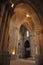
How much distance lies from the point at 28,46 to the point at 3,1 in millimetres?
19817

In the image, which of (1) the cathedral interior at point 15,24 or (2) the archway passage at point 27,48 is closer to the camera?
(1) the cathedral interior at point 15,24

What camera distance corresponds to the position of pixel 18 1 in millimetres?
10445

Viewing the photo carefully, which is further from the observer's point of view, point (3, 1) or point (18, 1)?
point (18, 1)

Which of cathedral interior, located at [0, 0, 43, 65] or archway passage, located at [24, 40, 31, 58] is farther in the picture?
archway passage, located at [24, 40, 31, 58]

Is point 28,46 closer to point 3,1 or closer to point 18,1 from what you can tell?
point 18,1

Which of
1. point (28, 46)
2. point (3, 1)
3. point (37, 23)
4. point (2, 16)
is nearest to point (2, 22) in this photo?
point (2, 16)

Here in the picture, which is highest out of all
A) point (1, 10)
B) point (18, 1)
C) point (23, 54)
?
point (18, 1)

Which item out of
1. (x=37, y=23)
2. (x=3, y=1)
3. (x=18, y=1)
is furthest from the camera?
(x=37, y=23)

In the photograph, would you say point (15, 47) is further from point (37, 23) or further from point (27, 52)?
A: point (27, 52)

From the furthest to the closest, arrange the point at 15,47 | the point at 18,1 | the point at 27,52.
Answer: the point at 27,52, the point at 15,47, the point at 18,1

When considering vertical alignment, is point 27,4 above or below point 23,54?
above

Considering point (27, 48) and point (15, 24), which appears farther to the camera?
point (27, 48)

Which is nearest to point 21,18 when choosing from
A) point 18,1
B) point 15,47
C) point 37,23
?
point 15,47

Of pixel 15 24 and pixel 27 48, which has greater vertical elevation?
pixel 15 24
